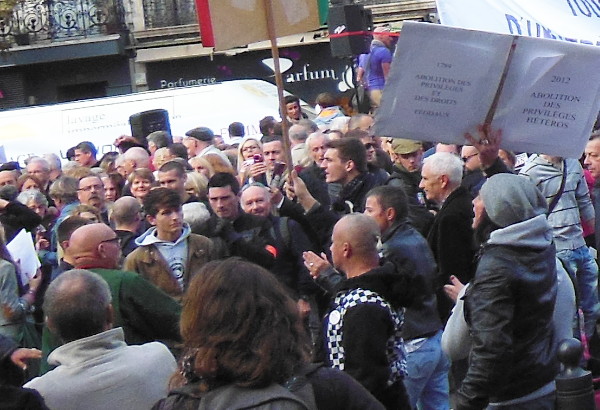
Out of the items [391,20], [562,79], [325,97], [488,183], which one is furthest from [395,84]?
[391,20]

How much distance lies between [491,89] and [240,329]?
3713 millimetres

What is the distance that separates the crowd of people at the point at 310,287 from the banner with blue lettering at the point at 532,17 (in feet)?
2.36

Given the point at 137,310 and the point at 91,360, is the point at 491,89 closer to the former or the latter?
the point at 137,310

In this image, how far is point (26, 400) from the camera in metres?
3.92

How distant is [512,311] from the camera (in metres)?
4.99

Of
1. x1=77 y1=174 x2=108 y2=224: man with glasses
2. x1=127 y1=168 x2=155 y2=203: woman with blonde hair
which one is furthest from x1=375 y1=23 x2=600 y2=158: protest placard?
x1=77 y1=174 x2=108 y2=224: man with glasses

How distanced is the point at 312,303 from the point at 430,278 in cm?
121

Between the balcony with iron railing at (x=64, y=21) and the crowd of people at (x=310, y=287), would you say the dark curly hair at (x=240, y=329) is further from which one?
the balcony with iron railing at (x=64, y=21)

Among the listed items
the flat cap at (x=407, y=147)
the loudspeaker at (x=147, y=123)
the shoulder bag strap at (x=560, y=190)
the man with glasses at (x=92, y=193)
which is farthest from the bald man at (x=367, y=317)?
the loudspeaker at (x=147, y=123)

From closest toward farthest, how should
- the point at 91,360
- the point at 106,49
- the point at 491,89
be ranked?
the point at 91,360 < the point at 491,89 < the point at 106,49

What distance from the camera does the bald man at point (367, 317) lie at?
193 inches

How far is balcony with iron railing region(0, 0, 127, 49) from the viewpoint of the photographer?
27.8 m

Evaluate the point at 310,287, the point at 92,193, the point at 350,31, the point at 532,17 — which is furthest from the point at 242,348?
the point at 350,31

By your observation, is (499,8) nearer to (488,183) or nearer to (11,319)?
(488,183)
